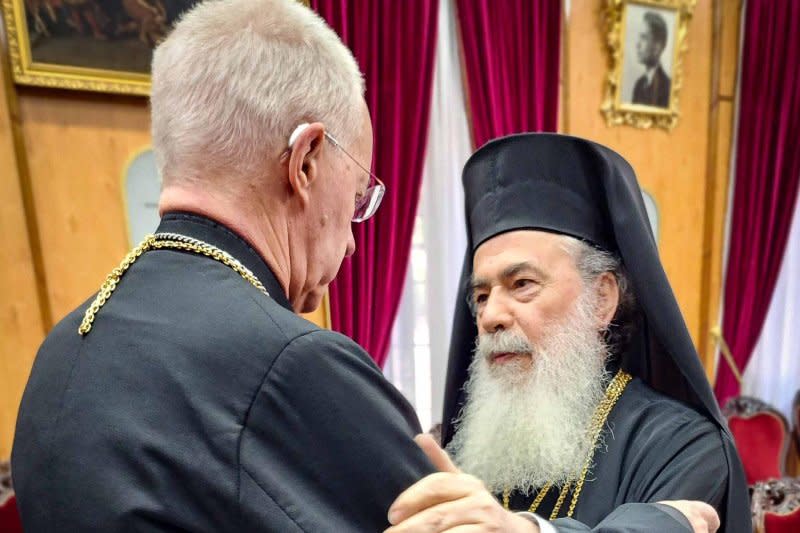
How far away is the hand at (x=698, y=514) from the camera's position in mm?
1231

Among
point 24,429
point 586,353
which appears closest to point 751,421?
point 586,353

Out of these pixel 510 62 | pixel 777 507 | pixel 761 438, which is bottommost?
pixel 761 438

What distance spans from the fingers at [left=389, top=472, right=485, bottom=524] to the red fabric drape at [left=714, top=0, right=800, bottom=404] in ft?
16.6

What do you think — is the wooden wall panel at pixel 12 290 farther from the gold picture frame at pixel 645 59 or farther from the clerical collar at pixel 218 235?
the gold picture frame at pixel 645 59

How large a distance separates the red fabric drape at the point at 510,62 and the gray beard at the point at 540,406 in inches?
93.8

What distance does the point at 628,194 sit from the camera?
164cm

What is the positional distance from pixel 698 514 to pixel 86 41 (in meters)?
3.32

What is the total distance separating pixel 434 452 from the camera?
0.77 m

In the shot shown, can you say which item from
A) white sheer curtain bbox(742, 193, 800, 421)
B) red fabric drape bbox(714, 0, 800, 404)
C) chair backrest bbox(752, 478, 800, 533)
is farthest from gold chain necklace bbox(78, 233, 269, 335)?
white sheer curtain bbox(742, 193, 800, 421)

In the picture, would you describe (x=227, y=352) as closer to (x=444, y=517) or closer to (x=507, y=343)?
(x=444, y=517)

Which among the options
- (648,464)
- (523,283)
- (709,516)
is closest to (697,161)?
(523,283)

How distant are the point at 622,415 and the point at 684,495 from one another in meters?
0.29

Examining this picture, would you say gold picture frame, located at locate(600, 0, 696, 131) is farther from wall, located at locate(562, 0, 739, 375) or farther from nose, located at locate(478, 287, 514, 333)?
nose, located at locate(478, 287, 514, 333)

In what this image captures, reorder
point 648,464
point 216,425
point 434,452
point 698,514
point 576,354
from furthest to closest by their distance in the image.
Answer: point 576,354 → point 648,464 → point 698,514 → point 434,452 → point 216,425
